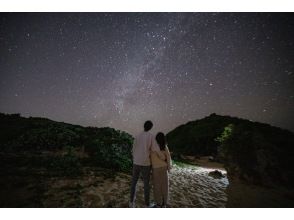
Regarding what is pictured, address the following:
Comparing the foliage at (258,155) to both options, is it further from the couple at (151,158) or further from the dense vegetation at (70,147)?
the couple at (151,158)

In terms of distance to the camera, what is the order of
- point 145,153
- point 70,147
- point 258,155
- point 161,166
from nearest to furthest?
point 145,153 → point 161,166 → point 258,155 → point 70,147

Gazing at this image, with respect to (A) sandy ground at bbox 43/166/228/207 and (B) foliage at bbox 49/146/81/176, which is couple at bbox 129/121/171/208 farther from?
(B) foliage at bbox 49/146/81/176

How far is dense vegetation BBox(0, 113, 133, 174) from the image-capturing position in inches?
402

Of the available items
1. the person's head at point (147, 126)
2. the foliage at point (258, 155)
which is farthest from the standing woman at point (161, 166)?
the foliage at point (258, 155)

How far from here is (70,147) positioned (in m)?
12.4

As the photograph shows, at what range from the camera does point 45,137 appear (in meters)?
12.9

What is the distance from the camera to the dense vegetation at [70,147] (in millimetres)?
10219

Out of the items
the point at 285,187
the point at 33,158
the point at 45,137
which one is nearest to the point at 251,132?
the point at 285,187

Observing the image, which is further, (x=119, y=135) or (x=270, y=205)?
(x=119, y=135)

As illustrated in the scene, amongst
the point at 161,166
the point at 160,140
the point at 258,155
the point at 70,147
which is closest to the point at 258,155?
the point at 258,155

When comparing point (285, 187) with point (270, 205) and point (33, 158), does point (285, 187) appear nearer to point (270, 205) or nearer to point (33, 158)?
point (270, 205)

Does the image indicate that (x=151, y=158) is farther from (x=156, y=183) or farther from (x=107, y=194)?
(x=107, y=194)

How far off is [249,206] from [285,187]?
10.5 feet

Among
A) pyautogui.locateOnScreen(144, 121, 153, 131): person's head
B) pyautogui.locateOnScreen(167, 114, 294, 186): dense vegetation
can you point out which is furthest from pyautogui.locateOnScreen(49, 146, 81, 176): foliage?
pyautogui.locateOnScreen(167, 114, 294, 186): dense vegetation
